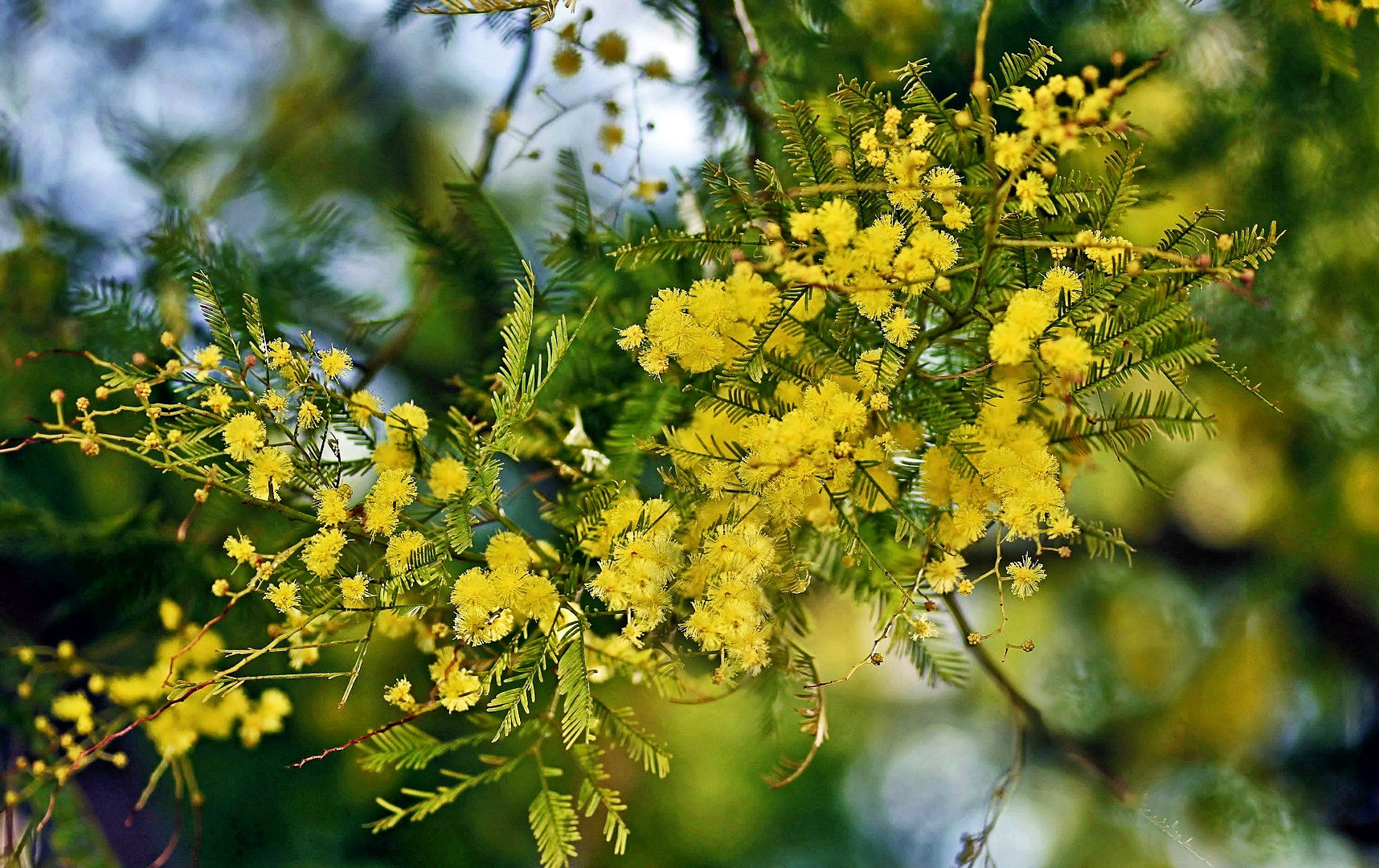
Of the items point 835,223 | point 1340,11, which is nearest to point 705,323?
point 835,223

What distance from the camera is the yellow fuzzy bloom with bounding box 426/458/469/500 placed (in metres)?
0.31

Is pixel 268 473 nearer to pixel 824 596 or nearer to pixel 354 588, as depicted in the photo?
pixel 354 588

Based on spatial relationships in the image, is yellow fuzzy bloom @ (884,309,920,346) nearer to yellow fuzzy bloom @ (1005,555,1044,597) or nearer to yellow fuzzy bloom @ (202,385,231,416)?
yellow fuzzy bloom @ (1005,555,1044,597)

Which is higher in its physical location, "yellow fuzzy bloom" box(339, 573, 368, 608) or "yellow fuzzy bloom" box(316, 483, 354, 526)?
"yellow fuzzy bloom" box(316, 483, 354, 526)

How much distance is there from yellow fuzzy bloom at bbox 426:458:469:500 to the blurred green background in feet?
0.64

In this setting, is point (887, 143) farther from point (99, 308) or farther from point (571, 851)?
point (99, 308)

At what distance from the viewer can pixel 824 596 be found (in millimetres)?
682

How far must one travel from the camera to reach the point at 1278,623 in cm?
81

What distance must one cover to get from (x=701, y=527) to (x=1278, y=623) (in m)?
0.73

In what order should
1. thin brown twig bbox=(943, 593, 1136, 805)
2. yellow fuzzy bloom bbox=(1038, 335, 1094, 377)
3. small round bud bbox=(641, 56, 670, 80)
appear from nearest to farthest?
yellow fuzzy bloom bbox=(1038, 335, 1094, 377) → thin brown twig bbox=(943, 593, 1136, 805) → small round bud bbox=(641, 56, 670, 80)

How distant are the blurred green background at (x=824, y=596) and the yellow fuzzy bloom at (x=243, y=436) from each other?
20cm

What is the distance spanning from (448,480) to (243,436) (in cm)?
7

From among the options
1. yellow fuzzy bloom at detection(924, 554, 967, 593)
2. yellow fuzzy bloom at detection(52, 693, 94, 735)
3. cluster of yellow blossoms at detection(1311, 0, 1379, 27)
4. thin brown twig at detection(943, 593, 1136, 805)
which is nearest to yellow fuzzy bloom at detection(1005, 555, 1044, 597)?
yellow fuzzy bloom at detection(924, 554, 967, 593)

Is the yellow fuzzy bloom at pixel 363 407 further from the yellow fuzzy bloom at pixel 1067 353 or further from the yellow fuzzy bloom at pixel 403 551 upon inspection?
the yellow fuzzy bloom at pixel 1067 353
